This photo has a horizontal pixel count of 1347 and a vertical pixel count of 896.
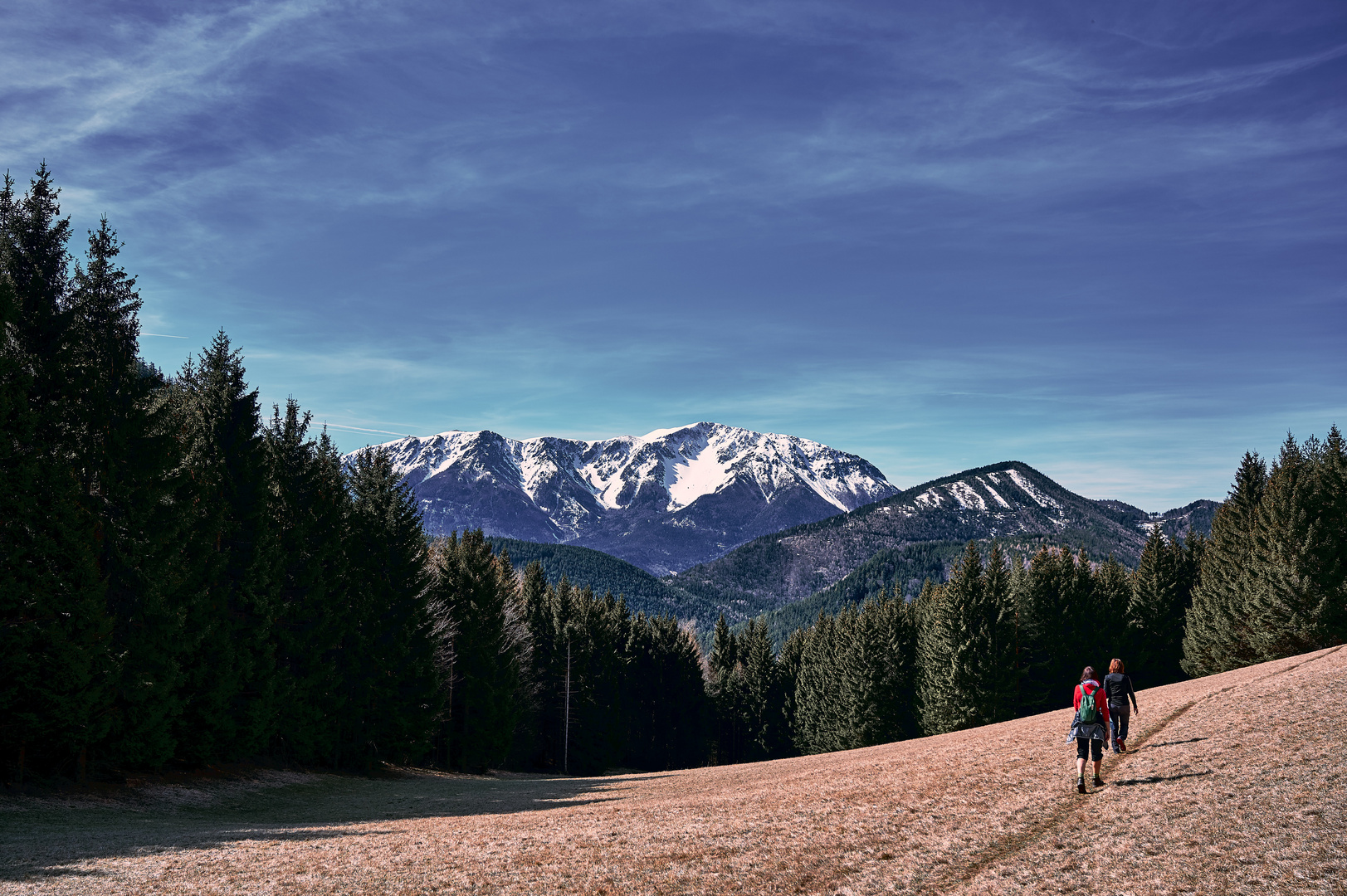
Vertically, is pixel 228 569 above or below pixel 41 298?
below

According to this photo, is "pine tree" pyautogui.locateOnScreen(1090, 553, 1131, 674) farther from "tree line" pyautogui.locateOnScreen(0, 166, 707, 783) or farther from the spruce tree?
"tree line" pyautogui.locateOnScreen(0, 166, 707, 783)

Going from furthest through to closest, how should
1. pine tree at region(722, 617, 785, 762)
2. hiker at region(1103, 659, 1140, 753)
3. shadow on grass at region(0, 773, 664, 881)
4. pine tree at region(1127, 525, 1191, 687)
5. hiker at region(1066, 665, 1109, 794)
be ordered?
1. pine tree at region(722, 617, 785, 762)
2. pine tree at region(1127, 525, 1191, 687)
3. hiker at region(1103, 659, 1140, 753)
4. hiker at region(1066, 665, 1109, 794)
5. shadow on grass at region(0, 773, 664, 881)

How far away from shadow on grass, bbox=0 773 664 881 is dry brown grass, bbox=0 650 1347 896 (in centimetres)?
15

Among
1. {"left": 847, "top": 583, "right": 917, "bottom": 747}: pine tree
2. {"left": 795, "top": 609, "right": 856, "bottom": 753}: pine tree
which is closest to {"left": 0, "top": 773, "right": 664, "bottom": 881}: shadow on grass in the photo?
{"left": 847, "top": 583, "right": 917, "bottom": 747}: pine tree

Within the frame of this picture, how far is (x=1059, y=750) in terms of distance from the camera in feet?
78.6

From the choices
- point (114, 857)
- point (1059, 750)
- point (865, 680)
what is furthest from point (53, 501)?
point (865, 680)

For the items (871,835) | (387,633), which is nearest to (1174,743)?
(871,835)

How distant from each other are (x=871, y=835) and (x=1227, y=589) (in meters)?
51.6

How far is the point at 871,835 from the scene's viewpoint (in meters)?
17.1

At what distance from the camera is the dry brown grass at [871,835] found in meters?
13.8

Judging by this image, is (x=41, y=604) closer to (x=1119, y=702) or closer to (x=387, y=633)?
(x=387, y=633)

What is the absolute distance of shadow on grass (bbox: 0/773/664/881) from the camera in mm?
18328

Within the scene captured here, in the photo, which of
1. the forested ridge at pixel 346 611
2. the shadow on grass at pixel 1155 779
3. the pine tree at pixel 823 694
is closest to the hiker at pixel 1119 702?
the shadow on grass at pixel 1155 779

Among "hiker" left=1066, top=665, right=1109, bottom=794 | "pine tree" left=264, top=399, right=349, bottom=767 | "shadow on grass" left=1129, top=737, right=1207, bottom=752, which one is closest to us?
"hiker" left=1066, top=665, right=1109, bottom=794
